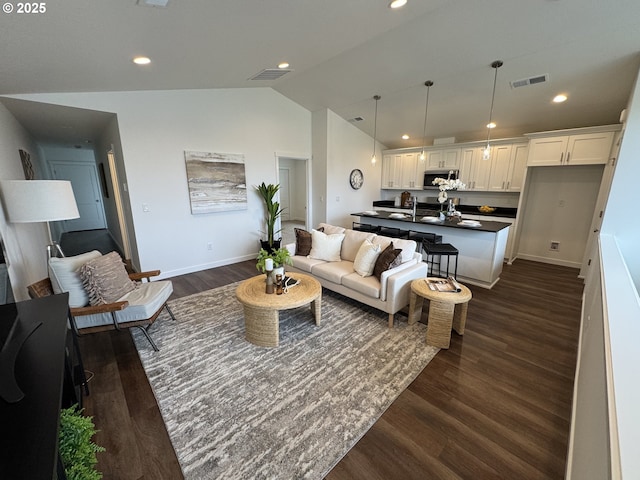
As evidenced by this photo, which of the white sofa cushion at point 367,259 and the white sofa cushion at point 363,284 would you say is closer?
the white sofa cushion at point 363,284

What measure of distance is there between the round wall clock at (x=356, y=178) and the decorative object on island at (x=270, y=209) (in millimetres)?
2020

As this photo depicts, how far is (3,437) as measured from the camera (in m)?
0.77

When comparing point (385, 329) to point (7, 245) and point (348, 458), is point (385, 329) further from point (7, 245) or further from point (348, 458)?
point (7, 245)

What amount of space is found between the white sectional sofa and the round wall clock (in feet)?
9.06

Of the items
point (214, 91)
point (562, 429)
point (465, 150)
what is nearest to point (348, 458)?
point (562, 429)

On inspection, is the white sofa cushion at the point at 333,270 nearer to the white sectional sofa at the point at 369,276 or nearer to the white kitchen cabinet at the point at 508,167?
the white sectional sofa at the point at 369,276

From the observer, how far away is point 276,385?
2.05 metres

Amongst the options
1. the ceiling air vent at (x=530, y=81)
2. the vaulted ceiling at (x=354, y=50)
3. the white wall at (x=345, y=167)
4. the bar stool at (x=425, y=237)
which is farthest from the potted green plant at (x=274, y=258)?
the ceiling air vent at (x=530, y=81)

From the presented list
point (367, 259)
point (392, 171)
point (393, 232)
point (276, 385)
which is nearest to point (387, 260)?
point (367, 259)

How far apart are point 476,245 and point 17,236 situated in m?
5.61

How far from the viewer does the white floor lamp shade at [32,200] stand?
212 centimetres

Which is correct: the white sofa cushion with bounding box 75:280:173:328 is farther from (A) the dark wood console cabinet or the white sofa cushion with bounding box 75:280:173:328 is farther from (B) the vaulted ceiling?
(B) the vaulted ceiling

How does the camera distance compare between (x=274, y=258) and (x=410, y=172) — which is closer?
(x=274, y=258)

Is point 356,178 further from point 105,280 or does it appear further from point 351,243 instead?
point 105,280
